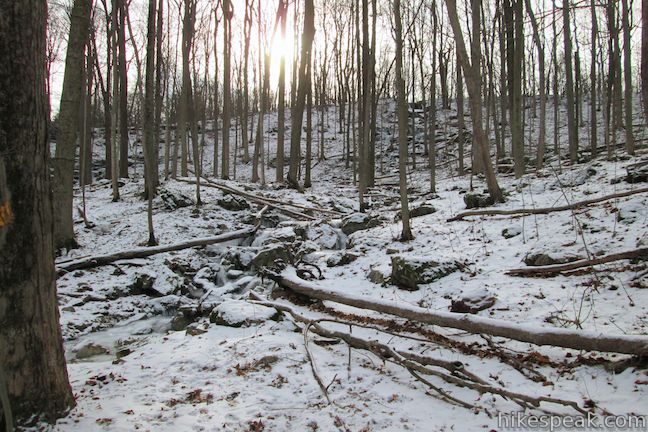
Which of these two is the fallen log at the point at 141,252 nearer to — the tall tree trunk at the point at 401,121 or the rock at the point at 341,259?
the rock at the point at 341,259

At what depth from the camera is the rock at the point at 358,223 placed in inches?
427

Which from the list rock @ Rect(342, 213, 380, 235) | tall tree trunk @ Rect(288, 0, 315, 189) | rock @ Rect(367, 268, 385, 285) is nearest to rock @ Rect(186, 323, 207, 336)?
rock @ Rect(367, 268, 385, 285)

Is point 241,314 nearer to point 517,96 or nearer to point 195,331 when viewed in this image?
point 195,331

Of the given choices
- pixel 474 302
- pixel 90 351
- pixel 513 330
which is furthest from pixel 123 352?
pixel 513 330

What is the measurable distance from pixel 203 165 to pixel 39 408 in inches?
1243

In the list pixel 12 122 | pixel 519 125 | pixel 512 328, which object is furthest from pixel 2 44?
pixel 519 125

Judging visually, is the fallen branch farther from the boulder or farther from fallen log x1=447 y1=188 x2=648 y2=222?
the boulder

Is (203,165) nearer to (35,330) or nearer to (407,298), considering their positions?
(407,298)

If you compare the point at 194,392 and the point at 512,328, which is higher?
the point at 512,328

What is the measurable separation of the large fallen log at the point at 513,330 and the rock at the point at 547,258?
7.56ft

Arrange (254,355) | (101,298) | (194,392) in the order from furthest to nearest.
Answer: (101,298)
(254,355)
(194,392)

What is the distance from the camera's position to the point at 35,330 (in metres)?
2.72

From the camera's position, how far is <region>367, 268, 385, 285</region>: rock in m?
7.05
